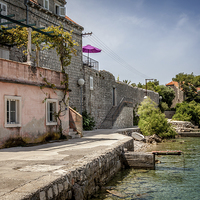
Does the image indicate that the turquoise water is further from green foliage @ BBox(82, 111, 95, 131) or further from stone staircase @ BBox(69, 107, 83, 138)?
green foliage @ BBox(82, 111, 95, 131)

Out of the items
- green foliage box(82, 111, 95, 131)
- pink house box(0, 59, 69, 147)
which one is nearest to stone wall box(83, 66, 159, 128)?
green foliage box(82, 111, 95, 131)

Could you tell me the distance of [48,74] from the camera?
12.7 meters

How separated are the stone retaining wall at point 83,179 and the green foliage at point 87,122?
36.9 ft

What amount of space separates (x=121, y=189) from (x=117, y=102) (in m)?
21.6

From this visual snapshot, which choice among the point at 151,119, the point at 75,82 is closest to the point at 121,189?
the point at 75,82

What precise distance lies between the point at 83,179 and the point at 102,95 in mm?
19470

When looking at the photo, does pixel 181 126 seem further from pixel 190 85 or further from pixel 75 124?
pixel 190 85

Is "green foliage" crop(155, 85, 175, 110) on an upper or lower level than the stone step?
upper

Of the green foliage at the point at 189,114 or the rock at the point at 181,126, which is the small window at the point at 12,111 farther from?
the green foliage at the point at 189,114

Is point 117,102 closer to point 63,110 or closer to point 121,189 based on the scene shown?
point 63,110

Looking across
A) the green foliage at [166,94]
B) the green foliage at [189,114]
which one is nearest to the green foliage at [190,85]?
the green foliage at [166,94]

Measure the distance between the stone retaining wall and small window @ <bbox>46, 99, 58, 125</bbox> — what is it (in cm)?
426

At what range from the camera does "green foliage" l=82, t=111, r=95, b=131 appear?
828 inches

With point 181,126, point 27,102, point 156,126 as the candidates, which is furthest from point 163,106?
point 27,102
